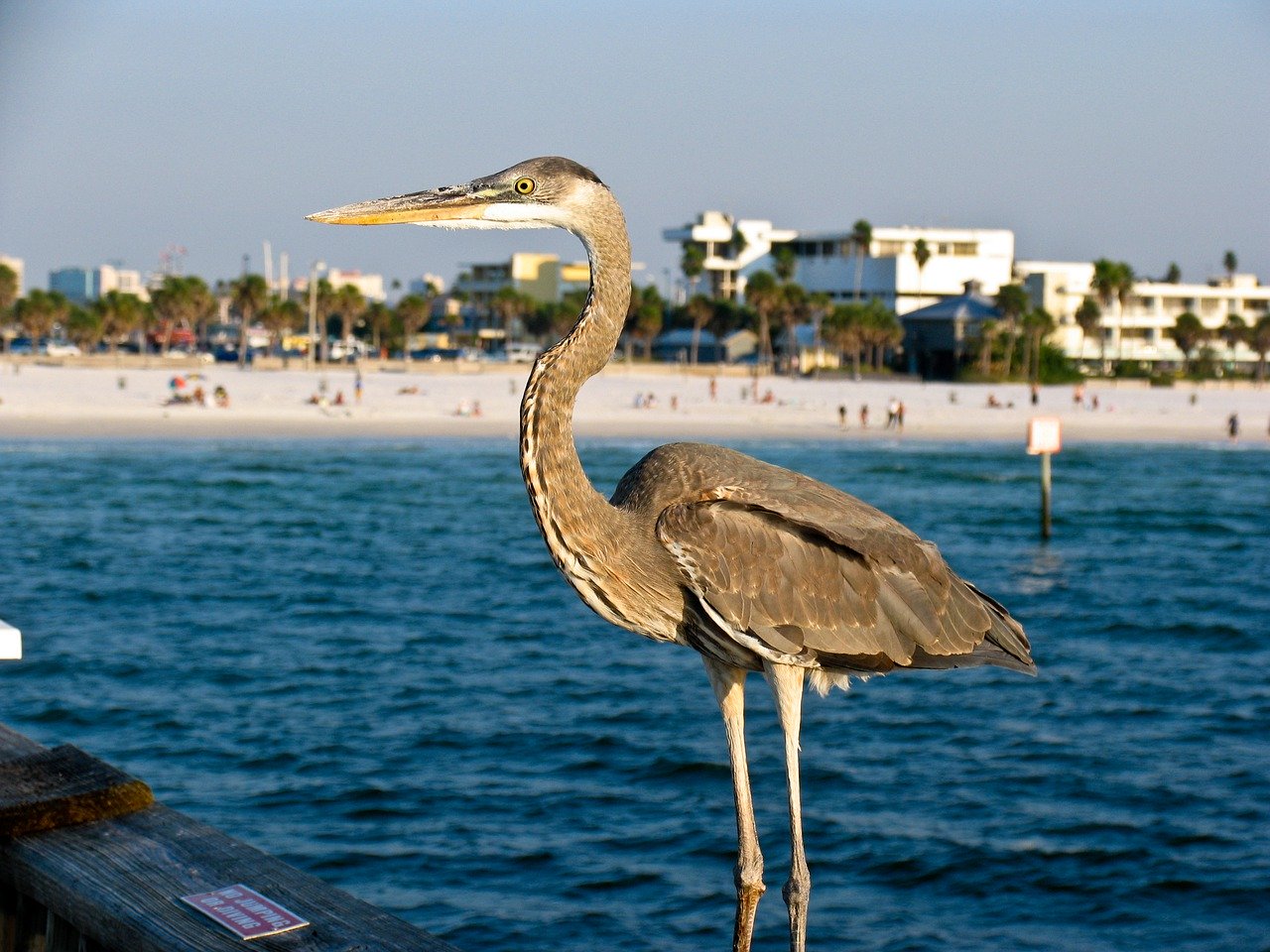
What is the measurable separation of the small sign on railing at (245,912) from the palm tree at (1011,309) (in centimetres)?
10766

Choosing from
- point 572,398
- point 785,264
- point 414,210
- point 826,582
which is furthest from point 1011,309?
point 414,210

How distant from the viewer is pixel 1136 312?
12394 centimetres

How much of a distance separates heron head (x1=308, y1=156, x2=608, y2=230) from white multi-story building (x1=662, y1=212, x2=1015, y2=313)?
124016 mm

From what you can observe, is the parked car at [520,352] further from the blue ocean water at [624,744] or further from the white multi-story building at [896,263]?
the blue ocean water at [624,744]

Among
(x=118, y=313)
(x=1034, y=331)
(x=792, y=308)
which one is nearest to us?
(x=1034, y=331)

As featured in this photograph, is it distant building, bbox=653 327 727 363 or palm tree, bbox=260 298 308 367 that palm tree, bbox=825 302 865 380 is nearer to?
distant building, bbox=653 327 727 363

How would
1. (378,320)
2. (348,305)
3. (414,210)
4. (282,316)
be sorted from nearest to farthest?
(414,210)
(282,316)
(348,305)
(378,320)

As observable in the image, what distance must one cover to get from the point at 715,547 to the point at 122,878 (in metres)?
1.90

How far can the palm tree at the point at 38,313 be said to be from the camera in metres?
114

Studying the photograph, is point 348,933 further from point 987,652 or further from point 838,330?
point 838,330

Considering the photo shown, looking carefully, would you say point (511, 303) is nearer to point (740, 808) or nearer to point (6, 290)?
point (6, 290)

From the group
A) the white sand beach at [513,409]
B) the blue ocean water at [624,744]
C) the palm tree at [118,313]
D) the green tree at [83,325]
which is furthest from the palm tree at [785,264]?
the blue ocean water at [624,744]

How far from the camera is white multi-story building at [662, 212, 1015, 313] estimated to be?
12700 cm

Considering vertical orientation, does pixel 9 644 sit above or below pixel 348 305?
below
